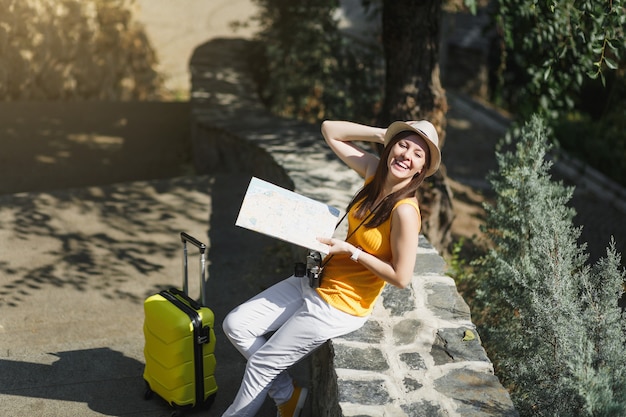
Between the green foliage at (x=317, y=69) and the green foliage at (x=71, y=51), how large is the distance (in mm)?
2780

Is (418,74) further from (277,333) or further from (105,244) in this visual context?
(277,333)

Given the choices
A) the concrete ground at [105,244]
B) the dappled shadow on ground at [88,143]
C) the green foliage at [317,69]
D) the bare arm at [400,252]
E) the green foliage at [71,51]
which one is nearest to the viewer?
the bare arm at [400,252]

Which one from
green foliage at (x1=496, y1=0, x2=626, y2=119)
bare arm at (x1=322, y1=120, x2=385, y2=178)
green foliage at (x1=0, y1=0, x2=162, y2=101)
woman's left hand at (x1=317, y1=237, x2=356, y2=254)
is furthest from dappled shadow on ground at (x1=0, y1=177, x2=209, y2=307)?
green foliage at (x1=0, y1=0, x2=162, y2=101)

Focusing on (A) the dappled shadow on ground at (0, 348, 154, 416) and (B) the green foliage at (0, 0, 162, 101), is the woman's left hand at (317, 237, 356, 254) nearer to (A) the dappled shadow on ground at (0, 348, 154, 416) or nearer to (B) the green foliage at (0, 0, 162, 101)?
(A) the dappled shadow on ground at (0, 348, 154, 416)

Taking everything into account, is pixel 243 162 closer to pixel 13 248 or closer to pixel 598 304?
pixel 13 248

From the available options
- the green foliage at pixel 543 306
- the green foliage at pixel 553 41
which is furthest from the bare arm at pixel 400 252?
the green foliage at pixel 553 41

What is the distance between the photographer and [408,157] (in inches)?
157

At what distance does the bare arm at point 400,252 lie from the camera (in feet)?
12.5

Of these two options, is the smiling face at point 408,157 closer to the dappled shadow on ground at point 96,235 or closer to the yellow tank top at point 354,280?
the yellow tank top at point 354,280

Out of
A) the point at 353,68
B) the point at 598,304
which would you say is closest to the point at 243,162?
the point at 353,68

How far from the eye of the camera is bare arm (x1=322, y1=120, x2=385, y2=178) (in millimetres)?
4484

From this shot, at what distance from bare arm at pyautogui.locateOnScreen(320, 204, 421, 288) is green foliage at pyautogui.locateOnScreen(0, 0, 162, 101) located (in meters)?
8.16

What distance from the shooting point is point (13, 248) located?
6562 mm

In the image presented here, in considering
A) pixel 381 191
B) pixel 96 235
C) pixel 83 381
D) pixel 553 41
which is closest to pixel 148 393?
pixel 83 381
